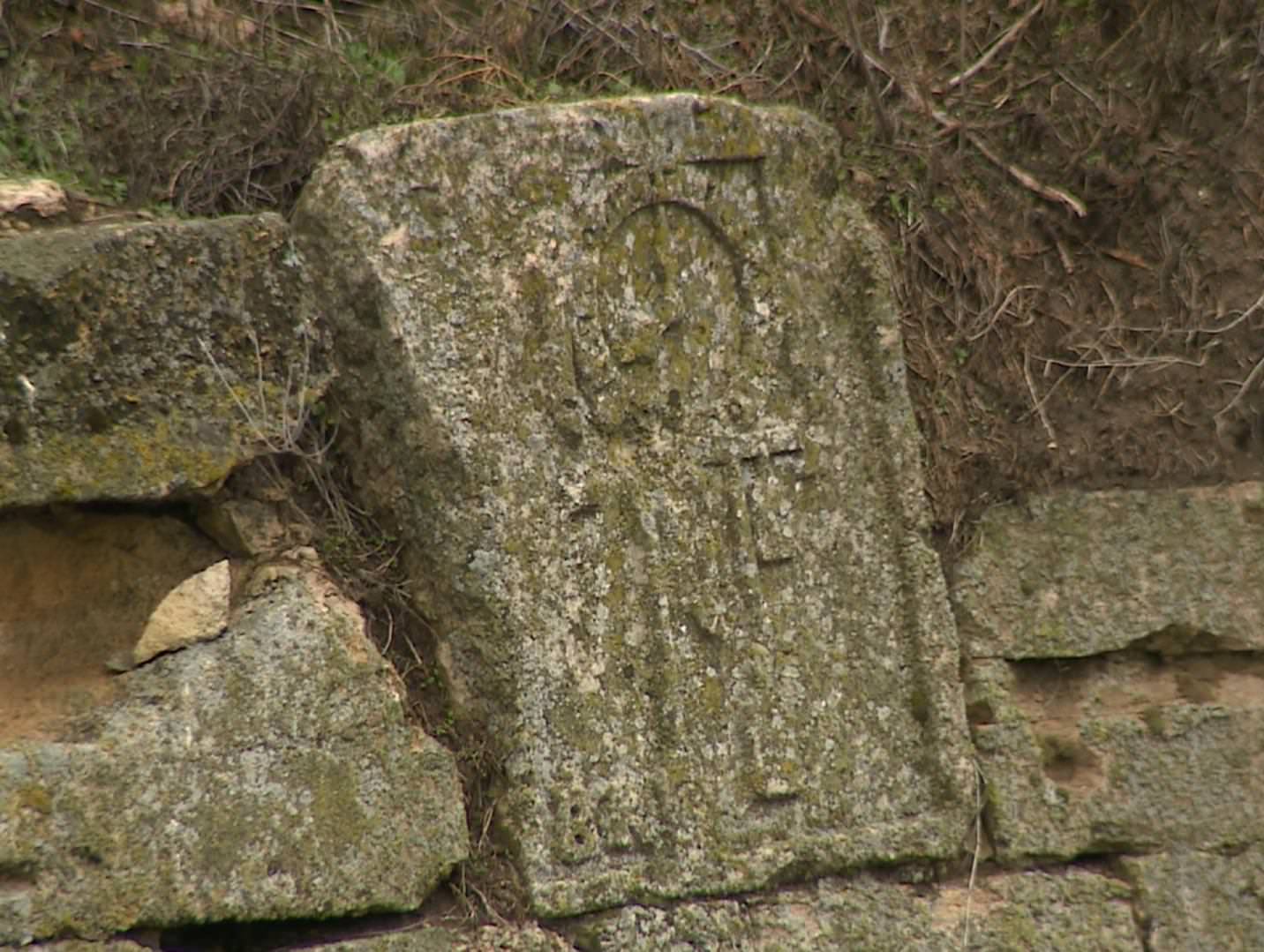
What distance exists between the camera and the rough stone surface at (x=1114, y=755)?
11.7 ft

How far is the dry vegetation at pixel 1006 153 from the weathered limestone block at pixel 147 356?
58 centimetres

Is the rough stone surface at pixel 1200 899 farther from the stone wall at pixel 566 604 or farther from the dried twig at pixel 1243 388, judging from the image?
the dried twig at pixel 1243 388

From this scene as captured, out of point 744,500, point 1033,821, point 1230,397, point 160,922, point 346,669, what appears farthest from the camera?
point 1230,397

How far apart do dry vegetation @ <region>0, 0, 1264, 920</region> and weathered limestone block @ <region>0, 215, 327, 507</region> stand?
1.89 ft

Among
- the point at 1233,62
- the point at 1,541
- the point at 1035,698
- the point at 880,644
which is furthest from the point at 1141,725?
the point at 1,541

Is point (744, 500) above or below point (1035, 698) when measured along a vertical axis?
above

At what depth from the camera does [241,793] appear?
2.85 m

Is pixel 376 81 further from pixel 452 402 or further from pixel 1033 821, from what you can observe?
pixel 1033 821

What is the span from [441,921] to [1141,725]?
1.57 metres

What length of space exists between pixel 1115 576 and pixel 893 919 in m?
0.92

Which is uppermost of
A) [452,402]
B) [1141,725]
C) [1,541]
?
[452,402]

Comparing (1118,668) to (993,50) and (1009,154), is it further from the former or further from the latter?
(993,50)

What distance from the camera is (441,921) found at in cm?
302

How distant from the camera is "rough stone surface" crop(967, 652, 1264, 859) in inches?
140
